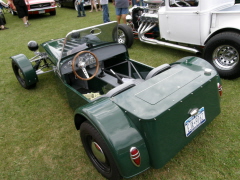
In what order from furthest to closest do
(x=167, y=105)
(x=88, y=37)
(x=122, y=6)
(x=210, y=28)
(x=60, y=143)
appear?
(x=122, y=6) → (x=210, y=28) → (x=88, y=37) → (x=60, y=143) → (x=167, y=105)

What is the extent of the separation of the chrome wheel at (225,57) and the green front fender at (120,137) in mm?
2882

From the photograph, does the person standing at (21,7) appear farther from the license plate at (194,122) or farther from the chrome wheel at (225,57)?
the license plate at (194,122)

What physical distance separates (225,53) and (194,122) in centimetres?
244

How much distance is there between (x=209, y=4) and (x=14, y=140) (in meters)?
4.29

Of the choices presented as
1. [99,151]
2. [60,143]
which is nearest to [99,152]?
[99,151]

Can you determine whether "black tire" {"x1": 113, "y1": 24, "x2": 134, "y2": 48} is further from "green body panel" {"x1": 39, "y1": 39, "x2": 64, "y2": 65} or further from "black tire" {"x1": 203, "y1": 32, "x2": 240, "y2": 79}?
"black tire" {"x1": 203, "y1": 32, "x2": 240, "y2": 79}

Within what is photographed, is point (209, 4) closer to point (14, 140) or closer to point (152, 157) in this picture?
point (152, 157)

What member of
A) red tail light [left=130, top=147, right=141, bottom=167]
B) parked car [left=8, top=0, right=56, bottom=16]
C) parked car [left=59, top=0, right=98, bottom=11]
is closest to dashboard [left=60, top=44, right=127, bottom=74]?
red tail light [left=130, top=147, right=141, bottom=167]

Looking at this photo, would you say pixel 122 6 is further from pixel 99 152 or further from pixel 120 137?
pixel 120 137

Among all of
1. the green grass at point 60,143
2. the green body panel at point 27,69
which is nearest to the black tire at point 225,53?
the green grass at point 60,143

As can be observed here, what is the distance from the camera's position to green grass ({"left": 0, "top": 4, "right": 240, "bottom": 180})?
2350mm

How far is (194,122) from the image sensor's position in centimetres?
215

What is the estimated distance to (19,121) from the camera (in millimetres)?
3510

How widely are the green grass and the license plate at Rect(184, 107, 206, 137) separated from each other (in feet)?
1.63
